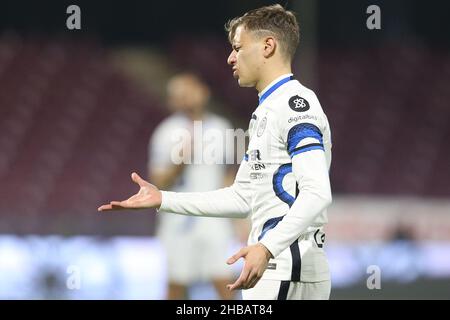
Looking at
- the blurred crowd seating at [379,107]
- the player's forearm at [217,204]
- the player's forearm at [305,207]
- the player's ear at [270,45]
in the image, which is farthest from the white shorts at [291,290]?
the blurred crowd seating at [379,107]

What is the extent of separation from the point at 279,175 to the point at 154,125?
10.5 metres

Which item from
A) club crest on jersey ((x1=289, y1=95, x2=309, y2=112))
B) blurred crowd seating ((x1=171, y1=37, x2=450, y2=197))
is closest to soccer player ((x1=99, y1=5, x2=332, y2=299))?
club crest on jersey ((x1=289, y1=95, x2=309, y2=112))

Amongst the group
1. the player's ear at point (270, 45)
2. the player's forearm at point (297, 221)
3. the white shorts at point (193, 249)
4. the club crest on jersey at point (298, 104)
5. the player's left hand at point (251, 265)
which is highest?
the player's ear at point (270, 45)

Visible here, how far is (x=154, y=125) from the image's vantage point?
14.0 meters

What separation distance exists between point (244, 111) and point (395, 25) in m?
3.83

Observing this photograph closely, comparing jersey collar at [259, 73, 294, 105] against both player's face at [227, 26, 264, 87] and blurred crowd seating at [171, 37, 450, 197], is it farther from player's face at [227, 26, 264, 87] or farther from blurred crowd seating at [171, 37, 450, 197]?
blurred crowd seating at [171, 37, 450, 197]

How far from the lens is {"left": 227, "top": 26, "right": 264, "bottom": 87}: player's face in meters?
3.74

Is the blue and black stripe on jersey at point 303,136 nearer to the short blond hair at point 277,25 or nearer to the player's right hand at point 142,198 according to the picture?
the short blond hair at point 277,25

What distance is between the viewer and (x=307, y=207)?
3.38 m

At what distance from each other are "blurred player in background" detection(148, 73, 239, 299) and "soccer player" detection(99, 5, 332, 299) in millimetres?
2934

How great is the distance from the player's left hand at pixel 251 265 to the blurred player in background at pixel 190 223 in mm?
3515

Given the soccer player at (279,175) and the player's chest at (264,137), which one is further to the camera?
the player's chest at (264,137)

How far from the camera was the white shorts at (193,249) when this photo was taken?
6.93m
